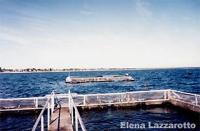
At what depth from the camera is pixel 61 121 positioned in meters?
13.5

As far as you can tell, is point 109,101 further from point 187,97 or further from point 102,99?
point 187,97

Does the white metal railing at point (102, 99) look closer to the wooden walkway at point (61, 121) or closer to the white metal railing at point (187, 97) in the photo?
the white metal railing at point (187, 97)

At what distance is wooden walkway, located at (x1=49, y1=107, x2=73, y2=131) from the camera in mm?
12089

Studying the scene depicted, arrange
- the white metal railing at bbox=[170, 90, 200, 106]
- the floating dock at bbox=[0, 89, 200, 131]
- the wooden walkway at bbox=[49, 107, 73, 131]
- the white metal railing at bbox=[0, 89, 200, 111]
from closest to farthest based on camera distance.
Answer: the wooden walkway at bbox=[49, 107, 73, 131] < the white metal railing at bbox=[170, 90, 200, 106] < the floating dock at bbox=[0, 89, 200, 131] < the white metal railing at bbox=[0, 89, 200, 111]

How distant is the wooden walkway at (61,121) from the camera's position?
39.7 feet

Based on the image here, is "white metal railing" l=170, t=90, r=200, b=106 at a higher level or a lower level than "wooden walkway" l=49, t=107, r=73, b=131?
higher

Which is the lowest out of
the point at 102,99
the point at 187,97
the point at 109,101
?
the point at 109,101

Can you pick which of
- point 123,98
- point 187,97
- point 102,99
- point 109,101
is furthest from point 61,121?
point 187,97

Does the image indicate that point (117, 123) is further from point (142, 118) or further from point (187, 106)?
point (187, 106)

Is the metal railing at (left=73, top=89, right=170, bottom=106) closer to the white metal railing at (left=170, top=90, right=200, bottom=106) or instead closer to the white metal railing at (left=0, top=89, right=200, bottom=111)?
the white metal railing at (left=0, top=89, right=200, bottom=111)

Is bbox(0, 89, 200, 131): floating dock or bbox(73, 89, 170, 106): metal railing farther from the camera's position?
bbox(73, 89, 170, 106): metal railing

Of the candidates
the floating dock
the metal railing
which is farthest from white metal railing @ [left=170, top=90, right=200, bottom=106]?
the metal railing

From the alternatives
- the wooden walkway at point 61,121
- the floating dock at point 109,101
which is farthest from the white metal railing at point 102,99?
the wooden walkway at point 61,121

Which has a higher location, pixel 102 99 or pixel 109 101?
pixel 102 99
